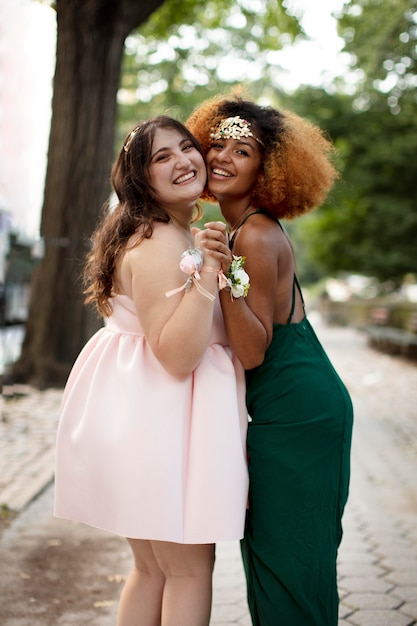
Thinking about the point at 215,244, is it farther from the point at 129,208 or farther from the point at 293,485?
the point at 293,485

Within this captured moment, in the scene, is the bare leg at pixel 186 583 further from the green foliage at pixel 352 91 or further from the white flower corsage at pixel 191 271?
the green foliage at pixel 352 91

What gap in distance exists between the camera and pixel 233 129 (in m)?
2.73

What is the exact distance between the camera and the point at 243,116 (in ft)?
9.18

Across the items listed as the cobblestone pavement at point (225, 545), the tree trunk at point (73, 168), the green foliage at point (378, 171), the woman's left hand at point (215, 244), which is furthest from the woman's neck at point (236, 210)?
the green foliage at point (378, 171)

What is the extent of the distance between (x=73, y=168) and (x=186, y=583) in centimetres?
764

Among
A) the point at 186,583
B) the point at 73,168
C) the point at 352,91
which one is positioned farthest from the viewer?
the point at 352,91

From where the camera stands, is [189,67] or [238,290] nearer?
[238,290]

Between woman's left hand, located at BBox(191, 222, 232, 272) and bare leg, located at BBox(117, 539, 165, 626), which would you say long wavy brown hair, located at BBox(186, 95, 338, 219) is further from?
bare leg, located at BBox(117, 539, 165, 626)

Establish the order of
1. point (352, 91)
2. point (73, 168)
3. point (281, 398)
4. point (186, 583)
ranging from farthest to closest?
point (352, 91), point (73, 168), point (281, 398), point (186, 583)

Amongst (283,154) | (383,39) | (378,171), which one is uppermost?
(383,39)

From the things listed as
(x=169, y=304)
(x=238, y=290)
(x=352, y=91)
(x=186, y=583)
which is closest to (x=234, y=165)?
(x=238, y=290)

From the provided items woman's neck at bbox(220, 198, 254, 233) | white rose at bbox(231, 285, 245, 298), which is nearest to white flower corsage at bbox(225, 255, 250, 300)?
white rose at bbox(231, 285, 245, 298)

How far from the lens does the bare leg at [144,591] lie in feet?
8.46

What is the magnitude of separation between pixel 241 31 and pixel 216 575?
17225mm
